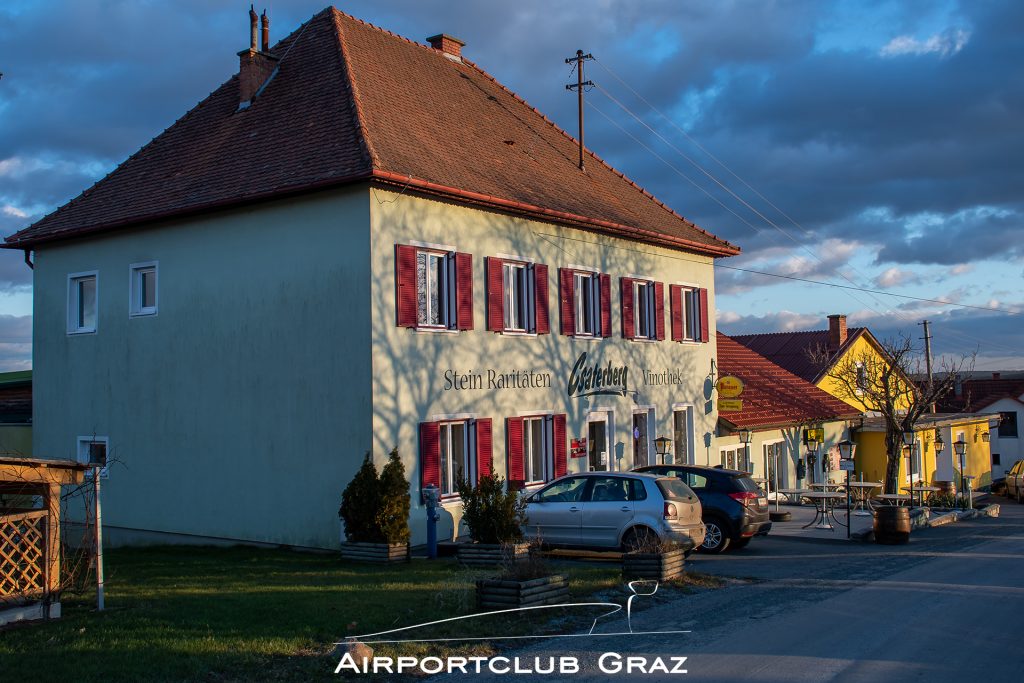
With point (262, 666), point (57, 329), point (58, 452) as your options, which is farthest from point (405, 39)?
point (262, 666)

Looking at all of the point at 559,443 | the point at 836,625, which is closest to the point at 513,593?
the point at 836,625

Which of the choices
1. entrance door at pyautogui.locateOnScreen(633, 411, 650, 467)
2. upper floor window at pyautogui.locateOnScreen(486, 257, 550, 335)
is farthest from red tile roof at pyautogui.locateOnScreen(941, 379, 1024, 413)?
upper floor window at pyautogui.locateOnScreen(486, 257, 550, 335)

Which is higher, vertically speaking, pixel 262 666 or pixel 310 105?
pixel 310 105

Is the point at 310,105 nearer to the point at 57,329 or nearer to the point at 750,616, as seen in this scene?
the point at 57,329

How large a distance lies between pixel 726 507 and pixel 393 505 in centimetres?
634

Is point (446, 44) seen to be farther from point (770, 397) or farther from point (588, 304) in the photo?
point (770, 397)

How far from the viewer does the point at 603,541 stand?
16609 millimetres

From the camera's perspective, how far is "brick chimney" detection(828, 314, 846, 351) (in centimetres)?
4634

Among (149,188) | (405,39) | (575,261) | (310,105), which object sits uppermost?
(405,39)

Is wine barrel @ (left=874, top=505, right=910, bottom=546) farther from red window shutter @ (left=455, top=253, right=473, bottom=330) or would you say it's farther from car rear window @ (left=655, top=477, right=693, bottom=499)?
red window shutter @ (left=455, top=253, right=473, bottom=330)

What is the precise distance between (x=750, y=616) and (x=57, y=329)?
1699 centimetres

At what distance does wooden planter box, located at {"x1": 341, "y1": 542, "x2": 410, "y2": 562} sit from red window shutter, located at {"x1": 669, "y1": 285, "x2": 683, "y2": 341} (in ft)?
42.9

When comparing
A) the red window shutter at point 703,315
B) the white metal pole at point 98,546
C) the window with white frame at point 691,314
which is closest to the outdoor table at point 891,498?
the red window shutter at point 703,315

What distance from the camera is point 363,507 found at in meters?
16.3
